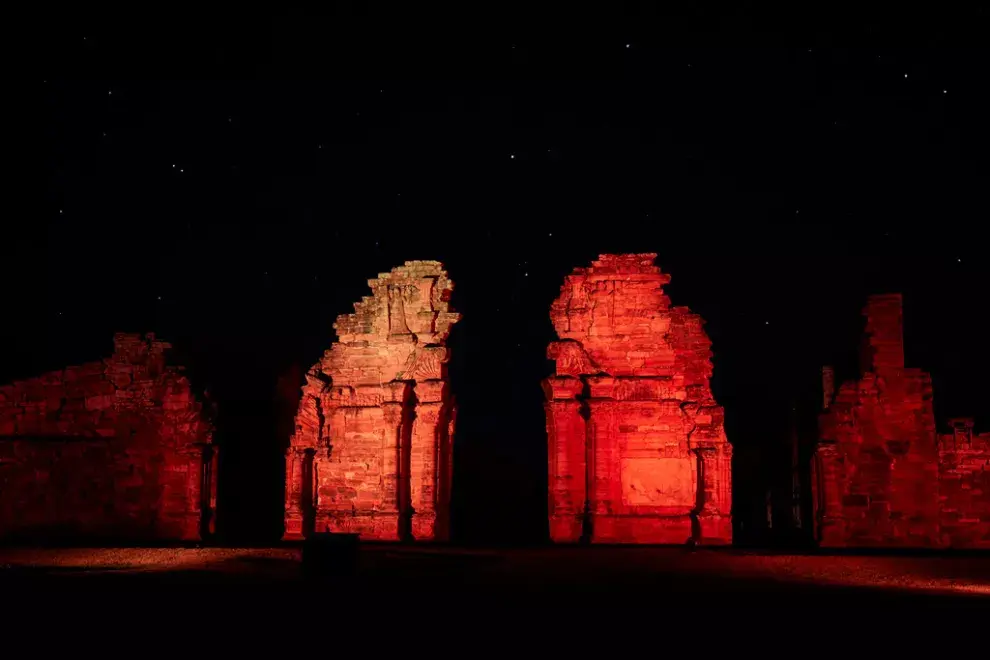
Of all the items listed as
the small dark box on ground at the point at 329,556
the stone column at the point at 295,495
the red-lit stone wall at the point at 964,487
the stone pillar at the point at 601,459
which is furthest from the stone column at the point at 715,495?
the small dark box on ground at the point at 329,556

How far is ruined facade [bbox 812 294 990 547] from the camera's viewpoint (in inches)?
868

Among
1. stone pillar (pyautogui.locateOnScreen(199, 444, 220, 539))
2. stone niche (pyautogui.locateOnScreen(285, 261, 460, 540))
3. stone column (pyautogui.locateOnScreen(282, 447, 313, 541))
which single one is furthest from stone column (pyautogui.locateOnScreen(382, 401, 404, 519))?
stone pillar (pyautogui.locateOnScreen(199, 444, 220, 539))

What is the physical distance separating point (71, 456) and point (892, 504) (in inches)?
680

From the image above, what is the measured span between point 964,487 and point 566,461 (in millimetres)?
8003

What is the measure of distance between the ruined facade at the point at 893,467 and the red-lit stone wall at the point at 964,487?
0.02m

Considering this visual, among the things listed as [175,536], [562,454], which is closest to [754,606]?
[562,454]

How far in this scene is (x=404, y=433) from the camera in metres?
23.2

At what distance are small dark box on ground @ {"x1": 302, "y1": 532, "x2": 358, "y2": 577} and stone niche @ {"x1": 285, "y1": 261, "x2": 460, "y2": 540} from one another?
267 inches

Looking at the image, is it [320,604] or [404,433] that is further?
[404,433]

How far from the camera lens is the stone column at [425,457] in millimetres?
22312

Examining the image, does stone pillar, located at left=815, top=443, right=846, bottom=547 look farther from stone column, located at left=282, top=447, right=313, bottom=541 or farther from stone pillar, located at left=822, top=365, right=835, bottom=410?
stone column, located at left=282, top=447, right=313, bottom=541

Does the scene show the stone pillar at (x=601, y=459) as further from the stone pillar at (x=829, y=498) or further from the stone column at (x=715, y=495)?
the stone pillar at (x=829, y=498)

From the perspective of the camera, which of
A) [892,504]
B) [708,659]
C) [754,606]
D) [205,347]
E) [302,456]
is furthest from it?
[205,347]

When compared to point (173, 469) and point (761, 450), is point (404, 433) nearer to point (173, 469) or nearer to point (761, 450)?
point (173, 469)
